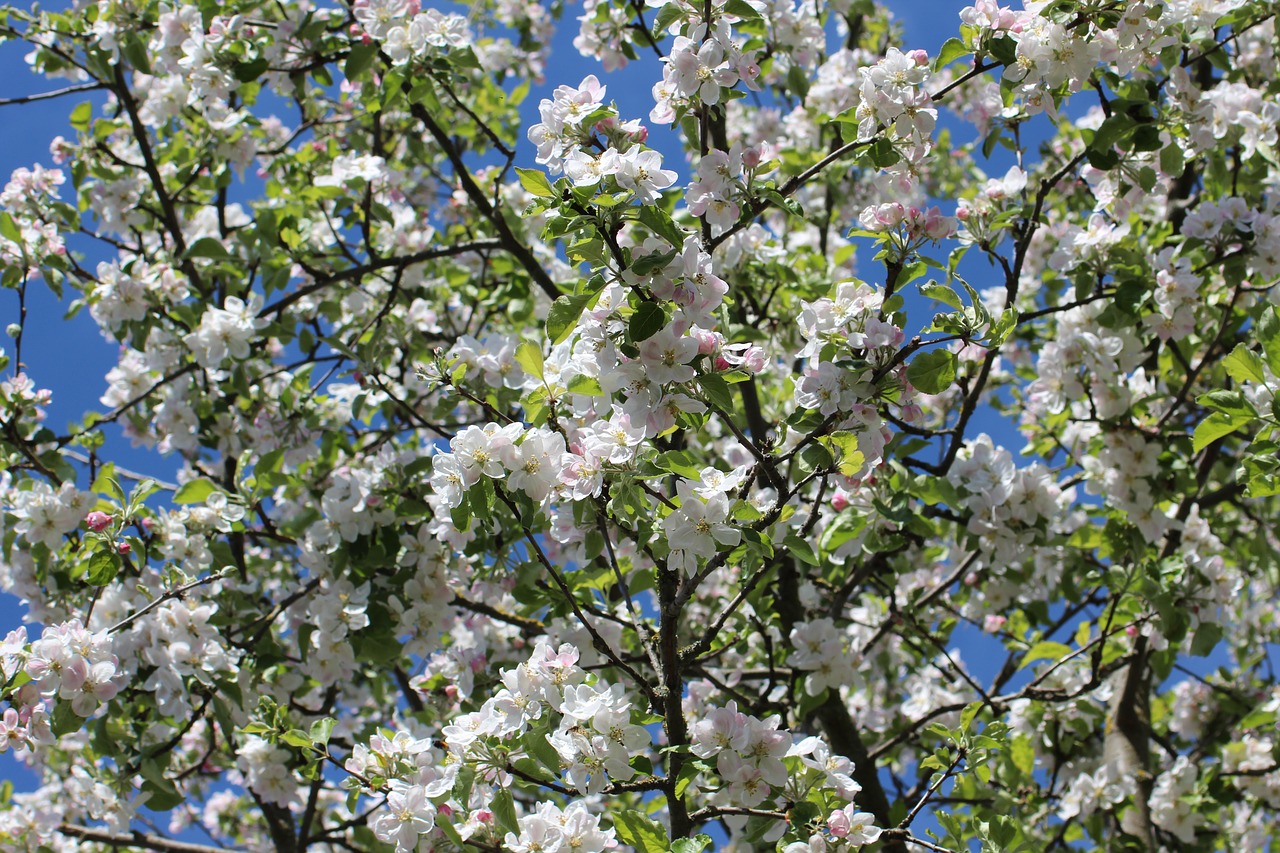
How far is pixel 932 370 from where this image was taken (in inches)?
84.0

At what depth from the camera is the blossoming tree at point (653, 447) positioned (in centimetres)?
217

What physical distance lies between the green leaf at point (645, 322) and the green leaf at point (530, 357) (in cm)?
39

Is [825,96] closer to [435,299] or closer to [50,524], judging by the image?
[435,299]

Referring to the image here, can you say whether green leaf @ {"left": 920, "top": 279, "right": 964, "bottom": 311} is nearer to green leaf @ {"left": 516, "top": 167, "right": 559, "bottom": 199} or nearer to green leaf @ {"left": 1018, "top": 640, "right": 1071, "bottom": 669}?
green leaf @ {"left": 516, "top": 167, "right": 559, "bottom": 199}

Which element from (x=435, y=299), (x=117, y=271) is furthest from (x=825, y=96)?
(x=117, y=271)

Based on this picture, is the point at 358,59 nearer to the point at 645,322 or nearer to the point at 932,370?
the point at 645,322

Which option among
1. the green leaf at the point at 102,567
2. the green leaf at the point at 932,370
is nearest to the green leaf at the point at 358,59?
the green leaf at the point at 102,567

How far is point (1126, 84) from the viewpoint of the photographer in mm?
3023

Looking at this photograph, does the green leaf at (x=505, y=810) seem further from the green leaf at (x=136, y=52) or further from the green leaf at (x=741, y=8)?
the green leaf at (x=136, y=52)

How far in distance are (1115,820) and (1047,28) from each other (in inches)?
122

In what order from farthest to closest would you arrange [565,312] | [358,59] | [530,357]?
[358,59]
[530,357]
[565,312]

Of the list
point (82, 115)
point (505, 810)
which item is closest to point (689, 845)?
point (505, 810)

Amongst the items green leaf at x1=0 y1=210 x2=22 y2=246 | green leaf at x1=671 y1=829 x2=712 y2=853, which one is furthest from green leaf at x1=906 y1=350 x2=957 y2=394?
green leaf at x1=0 y1=210 x2=22 y2=246

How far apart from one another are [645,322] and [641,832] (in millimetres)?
1078
